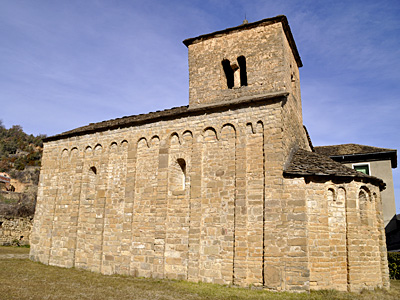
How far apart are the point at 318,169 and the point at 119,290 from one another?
22.2 ft

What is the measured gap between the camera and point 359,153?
1986cm

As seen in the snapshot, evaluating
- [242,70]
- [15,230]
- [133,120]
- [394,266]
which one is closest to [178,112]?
[133,120]

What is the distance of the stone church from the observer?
920 centimetres

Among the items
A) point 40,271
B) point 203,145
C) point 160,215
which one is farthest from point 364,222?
point 40,271

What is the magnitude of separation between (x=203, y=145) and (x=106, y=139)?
4653 millimetres

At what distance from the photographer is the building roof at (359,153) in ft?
64.2

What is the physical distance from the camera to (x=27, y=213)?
23.0 meters

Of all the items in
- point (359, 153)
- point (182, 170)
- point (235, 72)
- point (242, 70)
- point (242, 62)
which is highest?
point (242, 62)

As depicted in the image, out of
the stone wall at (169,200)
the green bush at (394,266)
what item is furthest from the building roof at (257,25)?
the green bush at (394,266)

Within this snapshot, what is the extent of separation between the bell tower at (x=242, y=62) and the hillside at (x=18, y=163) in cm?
2979

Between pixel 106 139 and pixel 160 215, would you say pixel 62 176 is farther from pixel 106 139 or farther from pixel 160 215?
pixel 160 215

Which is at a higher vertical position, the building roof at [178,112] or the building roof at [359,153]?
the building roof at [359,153]

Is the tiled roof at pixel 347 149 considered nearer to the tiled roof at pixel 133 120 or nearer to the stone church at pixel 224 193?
the stone church at pixel 224 193

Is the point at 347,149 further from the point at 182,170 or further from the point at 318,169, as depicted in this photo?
the point at 182,170
